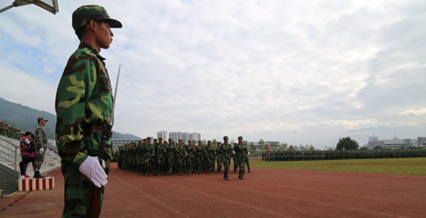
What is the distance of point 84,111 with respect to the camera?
1.93 m

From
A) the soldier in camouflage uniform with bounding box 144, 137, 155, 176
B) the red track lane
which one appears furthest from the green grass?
the soldier in camouflage uniform with bounding box 144, 137, 155, 176

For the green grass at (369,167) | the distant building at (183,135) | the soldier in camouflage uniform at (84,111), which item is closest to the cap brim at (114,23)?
the soldier in camouflage uniform at (84,111)

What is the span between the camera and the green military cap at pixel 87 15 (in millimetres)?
2197

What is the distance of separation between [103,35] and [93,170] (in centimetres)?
110

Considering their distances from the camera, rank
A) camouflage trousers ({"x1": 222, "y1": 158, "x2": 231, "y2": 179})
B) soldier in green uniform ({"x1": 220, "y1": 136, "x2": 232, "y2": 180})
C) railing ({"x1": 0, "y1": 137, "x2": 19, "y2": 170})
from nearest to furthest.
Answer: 1. railing ({"x1": 0, "y1": 137, "x2": 19, "y2": 170})
2. camouflage trousers ({"x1": 222, "y1": 158, "x2": 231, "y2": 179})
3. soldier in green uniform ({"x1": 220, "y1": 136, "x2": 232, "y2": 180})

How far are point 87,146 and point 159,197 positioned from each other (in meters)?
6.03

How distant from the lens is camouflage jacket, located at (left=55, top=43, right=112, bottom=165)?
5.90 feet

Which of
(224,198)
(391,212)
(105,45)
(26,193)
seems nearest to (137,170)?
(26,193)

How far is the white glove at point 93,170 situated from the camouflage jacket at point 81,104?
36mm

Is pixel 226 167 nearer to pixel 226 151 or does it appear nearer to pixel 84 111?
pixel 226 151

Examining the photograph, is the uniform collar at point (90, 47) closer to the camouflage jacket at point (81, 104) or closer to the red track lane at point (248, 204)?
the camouflage jacket at point (81, 104)

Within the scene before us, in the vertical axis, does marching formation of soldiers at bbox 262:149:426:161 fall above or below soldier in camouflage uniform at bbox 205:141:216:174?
below

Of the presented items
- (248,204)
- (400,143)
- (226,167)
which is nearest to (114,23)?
(248,204)

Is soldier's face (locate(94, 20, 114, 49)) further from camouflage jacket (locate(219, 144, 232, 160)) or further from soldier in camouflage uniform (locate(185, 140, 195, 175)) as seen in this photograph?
soldier in camouflage uniform (locate(185, 140, 195, 175))
